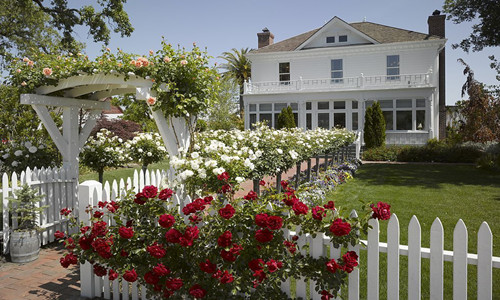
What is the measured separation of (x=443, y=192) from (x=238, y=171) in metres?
7.35

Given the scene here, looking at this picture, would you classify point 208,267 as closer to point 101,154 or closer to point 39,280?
point 39,280

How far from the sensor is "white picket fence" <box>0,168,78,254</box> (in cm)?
532

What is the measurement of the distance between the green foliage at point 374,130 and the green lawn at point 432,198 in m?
5.50

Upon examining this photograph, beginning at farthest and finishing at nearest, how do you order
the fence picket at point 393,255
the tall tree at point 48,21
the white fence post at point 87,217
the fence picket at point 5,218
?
the tall tree at point 48,21 → the fence picket at point 5,218 → the white fence post at point 87,217 → the fence picket at point 393,255

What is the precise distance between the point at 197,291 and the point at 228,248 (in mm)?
423

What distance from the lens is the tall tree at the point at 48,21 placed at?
17.6m

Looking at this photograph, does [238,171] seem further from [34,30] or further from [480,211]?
[34,30]

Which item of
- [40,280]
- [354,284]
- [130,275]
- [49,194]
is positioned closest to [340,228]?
[354,284]

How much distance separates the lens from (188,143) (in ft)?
20.3

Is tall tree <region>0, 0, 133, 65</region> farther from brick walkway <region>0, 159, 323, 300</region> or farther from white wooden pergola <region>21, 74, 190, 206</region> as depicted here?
brick walkway <region>0, 159, 323, 300</region>

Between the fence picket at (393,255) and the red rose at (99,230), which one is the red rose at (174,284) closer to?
the red rose at (99,230)

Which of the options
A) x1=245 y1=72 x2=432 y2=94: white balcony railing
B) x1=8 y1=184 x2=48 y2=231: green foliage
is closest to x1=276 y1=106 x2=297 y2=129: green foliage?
x1=245 y1=72 x2=432 y2=94: white balcony railing

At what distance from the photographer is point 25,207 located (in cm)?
522

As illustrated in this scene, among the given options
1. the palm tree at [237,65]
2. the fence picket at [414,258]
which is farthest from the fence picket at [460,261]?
the palm tree at [237,65]
